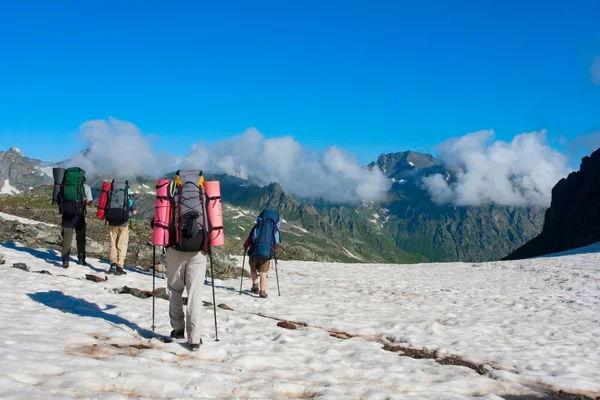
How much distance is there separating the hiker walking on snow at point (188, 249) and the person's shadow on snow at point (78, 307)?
135 cm

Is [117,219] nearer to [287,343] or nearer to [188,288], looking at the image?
[188,288]

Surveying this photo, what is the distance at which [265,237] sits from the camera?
17.0m

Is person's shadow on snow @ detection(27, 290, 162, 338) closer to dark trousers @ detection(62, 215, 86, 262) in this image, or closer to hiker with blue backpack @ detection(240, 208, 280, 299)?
dark trousers @ detection(62, 215, 86, 262)

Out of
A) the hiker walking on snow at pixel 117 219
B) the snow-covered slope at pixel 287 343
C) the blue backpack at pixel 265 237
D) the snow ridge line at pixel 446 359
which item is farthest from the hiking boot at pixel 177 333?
the hiker walking on snow at pixel 117 219

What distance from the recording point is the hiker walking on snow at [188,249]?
918cm

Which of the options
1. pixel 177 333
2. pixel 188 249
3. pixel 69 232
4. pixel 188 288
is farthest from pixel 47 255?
pixel 188 249

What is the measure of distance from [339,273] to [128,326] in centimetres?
1784

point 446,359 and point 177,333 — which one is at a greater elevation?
point 177,333

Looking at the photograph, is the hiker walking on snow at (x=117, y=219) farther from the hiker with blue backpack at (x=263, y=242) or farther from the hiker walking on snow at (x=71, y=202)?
the hiker with blue backpack at (x=263, y=242)

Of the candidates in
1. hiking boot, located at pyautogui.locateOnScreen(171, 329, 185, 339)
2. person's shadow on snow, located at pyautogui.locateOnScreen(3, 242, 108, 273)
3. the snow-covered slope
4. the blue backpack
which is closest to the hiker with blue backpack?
the blue backpack

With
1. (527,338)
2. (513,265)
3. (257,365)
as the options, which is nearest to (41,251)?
(257,365)

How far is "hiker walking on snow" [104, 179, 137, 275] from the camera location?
1706 cm

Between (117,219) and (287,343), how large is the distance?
9.76 meters

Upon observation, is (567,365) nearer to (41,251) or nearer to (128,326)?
(128,326)
